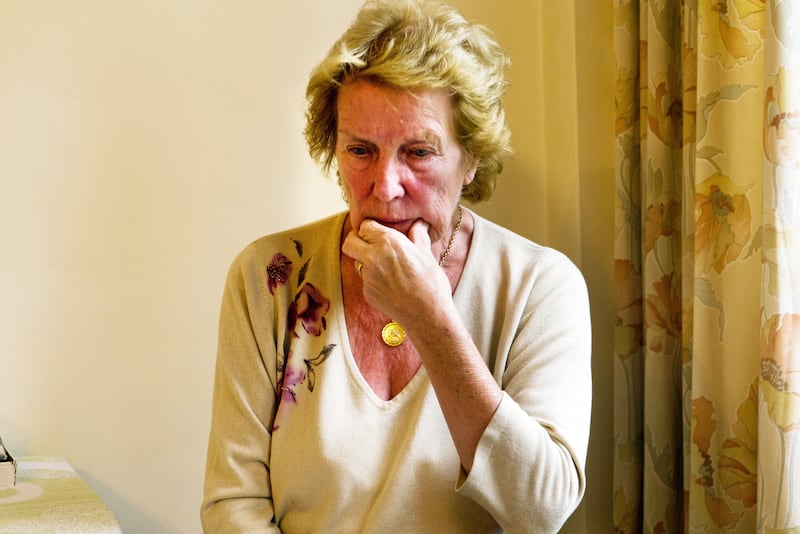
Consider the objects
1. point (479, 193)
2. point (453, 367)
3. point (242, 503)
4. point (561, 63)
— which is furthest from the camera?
point (561, 63)

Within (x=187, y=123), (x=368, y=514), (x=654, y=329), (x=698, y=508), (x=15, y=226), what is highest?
(x=187, y=123)

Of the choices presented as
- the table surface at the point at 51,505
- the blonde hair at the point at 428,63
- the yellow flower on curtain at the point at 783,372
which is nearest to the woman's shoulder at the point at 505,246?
the blonde hair at the point at 428,63

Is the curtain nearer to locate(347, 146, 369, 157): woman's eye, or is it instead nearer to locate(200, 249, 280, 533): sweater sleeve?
locate(347, 146, 369, 157): woman's eye

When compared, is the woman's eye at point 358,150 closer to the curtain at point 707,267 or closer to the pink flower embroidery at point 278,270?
the pink flower embroidery at point 278,270

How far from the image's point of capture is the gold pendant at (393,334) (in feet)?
A: 5.24

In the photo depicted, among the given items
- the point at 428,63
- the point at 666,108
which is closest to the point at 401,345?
the point at 428,63

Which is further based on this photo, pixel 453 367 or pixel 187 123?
pixel 187 123

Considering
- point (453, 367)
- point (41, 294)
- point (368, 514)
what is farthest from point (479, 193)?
point (41, 294)

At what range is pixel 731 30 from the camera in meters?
1.73

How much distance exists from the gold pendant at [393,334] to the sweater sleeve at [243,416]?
7.1 inches

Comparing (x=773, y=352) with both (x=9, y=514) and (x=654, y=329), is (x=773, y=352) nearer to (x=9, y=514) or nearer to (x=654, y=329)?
(x=654, y=329)

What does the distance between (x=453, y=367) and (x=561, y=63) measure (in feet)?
3.50

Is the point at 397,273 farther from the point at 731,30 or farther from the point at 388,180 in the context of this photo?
the point at 731,30

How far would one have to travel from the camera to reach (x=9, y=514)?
161 centimetres
